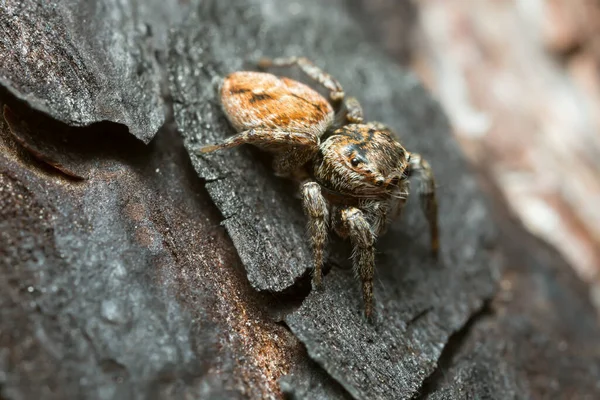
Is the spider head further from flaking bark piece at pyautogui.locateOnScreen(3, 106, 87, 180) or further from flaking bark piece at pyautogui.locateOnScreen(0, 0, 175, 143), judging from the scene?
flaking bark piece at pyautogui.locateOnScreen(3, 106, 87, 180)

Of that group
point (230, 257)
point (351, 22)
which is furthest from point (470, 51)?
point (230, 257)

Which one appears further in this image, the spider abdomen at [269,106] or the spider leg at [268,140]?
the spider abdomen at [269,106]

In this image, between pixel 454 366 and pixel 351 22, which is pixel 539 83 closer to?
pixel 351 22

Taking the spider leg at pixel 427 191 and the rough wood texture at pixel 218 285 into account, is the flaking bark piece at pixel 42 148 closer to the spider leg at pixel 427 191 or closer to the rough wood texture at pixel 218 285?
the rough wood texture at pixel 218 285

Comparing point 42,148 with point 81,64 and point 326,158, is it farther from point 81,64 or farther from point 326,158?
point 326,158

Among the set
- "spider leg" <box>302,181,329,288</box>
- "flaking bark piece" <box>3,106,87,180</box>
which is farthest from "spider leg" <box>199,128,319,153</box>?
"flaking bark piece" <box>3,106,87,180</box>

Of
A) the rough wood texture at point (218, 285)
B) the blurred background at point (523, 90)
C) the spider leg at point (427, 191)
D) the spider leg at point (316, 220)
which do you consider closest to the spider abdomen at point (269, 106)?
the rough wood texture at point (218, 285)

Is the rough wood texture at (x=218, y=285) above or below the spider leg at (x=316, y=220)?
below
